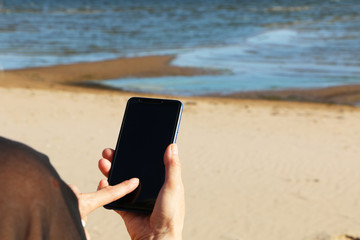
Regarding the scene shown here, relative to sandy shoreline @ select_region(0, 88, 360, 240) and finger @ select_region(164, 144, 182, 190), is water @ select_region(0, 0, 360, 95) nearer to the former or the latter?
sandy shoreline @ select_region(0, 88, 360, 240)

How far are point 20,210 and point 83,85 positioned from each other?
13.9 m

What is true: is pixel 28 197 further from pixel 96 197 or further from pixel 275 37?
pixel 275 37

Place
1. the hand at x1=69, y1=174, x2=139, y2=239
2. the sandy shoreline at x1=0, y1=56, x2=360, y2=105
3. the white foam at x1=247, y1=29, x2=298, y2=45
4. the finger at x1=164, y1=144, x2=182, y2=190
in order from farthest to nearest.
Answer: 1. the white foam at x1=247, y1=29, x2=298, y2=45
2. the sandy shoreline at x1=0, y1=56, x2=360, y2=105
3. the finger at x1=164, y1=144, x2=182, y2=190
4. the hand at x1=69, y1=174, x2=139, y2=239

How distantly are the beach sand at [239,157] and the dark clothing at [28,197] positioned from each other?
4.22 metres

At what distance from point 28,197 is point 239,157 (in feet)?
21.4

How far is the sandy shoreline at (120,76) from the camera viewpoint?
12.2m

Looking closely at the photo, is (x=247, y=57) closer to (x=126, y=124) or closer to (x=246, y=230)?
(x=246, y=230)

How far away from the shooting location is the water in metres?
14.0

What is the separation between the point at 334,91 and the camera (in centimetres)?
1256

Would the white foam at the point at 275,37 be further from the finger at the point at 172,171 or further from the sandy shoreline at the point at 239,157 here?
the finger at the point at 172,171

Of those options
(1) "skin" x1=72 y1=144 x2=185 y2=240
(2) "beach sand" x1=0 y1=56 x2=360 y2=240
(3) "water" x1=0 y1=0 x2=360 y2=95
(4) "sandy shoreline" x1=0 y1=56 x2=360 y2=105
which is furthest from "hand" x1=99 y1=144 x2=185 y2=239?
(3) "water" x1=0 y1=0 x2=360 y2=95

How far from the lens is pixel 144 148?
1996mm

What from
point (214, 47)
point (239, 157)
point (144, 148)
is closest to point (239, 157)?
point (239, 157)

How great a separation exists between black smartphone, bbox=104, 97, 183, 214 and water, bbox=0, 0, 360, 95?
414 inches
